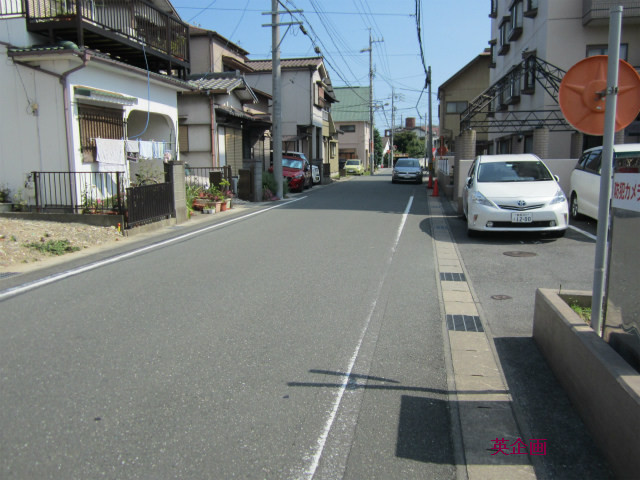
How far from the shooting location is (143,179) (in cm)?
1316

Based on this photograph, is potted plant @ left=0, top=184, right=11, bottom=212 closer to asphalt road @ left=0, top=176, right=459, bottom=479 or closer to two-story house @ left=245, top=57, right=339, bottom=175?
asphalt road @ left=0, top=176, right=459, bottom=479

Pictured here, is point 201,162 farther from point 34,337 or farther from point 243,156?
point 34,337

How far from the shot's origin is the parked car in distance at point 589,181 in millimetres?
11290

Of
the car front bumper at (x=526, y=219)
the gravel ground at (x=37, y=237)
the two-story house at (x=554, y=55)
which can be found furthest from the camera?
the two-story house at (x=554, y=55)

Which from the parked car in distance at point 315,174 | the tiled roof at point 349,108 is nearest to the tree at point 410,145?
the tiled roof at point 349,108

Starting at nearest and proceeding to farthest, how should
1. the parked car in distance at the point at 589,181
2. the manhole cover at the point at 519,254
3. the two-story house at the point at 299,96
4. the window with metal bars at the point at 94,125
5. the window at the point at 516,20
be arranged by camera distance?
the manhole cover at the point at 519,254 → the parked car in distance at the point at 589,181 → the window with metal bars at the point at 94,125 → the window at the point at 516,20 → the two-story house at the point at 299,96

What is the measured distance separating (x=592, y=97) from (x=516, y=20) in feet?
83.2

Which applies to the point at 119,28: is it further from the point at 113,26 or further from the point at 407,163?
the point at 407,163

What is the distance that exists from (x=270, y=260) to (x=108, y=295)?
111 inches

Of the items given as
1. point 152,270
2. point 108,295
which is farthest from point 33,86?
point 108,295

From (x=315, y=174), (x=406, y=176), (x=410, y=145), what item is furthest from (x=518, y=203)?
(x=410, y=145)

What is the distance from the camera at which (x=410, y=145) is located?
88.8m

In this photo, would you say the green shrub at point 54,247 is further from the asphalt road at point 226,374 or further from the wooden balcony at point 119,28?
the wooden balcony at point 119,28

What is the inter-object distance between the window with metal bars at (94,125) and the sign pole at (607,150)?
1197 centimetres
